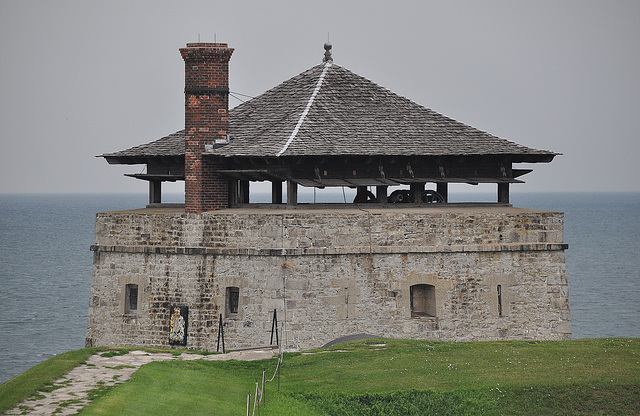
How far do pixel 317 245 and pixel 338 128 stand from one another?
13.5 ft

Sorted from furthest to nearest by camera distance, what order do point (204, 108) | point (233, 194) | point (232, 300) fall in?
point (233, 194) < point (204, 108) < point (232, 300)

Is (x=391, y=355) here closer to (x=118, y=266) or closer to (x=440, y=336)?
(x=440, y=336)

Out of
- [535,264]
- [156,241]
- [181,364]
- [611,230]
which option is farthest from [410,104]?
[611,230]

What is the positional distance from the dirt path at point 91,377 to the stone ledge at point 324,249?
2.51 m

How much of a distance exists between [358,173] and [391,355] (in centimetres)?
646

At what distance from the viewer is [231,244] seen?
22.7 meters

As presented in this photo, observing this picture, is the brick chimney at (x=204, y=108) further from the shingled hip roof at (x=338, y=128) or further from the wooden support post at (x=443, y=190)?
the wooden support post at (x=443, y=190)

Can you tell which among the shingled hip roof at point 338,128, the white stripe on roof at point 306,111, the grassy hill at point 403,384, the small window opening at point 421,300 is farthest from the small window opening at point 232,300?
the small window opening at point 421,300

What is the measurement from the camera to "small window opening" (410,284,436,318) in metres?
23.3

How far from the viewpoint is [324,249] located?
878 inches

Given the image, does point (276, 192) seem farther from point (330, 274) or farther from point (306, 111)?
point (330, 274)

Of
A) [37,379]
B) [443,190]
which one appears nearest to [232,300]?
[37,379]

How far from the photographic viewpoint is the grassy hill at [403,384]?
1648 centimetres

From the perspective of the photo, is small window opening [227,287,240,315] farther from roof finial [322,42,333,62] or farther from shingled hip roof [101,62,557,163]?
roof finial [322,42,333,62]
